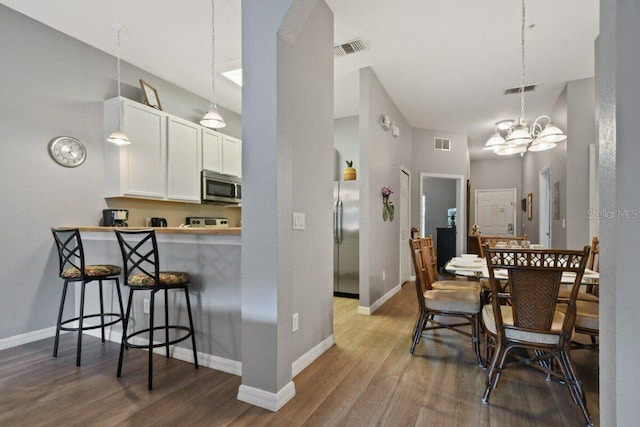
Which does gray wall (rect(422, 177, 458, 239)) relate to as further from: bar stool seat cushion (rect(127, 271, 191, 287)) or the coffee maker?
bar stool seat cushion (rect(127, 271, 191, 287))

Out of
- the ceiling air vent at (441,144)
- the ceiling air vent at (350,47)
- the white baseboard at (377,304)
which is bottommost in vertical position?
the white baseboard at (377,304)

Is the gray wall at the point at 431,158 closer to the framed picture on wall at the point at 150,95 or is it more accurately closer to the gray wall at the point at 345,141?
the gray wall at the point at 345,141

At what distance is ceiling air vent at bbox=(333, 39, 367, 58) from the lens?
3426 mm

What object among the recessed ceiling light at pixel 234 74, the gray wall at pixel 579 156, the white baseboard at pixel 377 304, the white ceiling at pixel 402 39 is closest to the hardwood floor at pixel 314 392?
the white baseboard at pixel 377 304

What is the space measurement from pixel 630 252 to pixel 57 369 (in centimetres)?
346

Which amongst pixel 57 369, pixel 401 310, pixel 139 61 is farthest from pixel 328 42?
pixel 57 369

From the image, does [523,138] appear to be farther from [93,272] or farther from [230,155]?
[230,155]

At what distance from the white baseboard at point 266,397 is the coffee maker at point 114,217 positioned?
251cm

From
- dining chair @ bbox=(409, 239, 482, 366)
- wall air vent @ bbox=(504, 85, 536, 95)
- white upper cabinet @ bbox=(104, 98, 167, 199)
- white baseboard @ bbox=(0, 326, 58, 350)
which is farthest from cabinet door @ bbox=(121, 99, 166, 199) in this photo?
wall air vent @ bbox=(504, 85, 536, 95)

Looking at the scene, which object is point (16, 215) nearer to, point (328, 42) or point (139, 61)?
point (139, 61)

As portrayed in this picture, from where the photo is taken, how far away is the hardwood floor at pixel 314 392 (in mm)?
1812

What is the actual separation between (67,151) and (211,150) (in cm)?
177

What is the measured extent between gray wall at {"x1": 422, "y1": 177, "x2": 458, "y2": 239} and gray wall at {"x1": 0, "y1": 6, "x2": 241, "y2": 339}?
751 cm

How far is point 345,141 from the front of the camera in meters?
5.66
